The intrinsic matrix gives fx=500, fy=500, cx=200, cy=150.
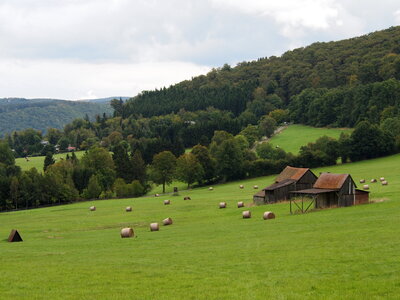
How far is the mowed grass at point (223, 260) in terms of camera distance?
19000 mm

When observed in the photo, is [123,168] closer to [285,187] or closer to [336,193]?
[285,187]

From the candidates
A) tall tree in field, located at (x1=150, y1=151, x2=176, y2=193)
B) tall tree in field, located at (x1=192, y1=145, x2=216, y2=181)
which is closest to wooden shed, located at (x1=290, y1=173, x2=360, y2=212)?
tall tree in field, located at (x1=192, y1=145, x2=216, y2=181)

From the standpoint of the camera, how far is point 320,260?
23094 millimetres

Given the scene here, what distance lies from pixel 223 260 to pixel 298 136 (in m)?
131

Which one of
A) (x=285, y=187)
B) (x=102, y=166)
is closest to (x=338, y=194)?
(x=285, y=187)

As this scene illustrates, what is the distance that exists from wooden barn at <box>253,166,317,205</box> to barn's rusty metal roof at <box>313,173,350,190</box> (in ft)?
35.5

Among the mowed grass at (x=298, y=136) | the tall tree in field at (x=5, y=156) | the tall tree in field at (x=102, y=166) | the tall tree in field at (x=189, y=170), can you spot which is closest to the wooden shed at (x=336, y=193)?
the tall tree in field at (x=189, y=170)

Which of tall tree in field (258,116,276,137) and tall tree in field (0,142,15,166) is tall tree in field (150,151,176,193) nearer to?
tall tree in field (258,116,276,137)

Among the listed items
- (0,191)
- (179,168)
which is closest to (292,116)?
(179,168)

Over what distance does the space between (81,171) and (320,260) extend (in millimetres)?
95174

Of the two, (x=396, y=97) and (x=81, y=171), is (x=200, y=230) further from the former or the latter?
(x=396, y=97)

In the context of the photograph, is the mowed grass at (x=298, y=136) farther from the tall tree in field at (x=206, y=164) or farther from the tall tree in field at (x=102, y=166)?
the tall tree in field at (x=102, y=166)

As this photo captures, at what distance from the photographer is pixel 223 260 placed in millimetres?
25391

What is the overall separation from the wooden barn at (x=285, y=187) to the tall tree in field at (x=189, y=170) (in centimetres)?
4278
